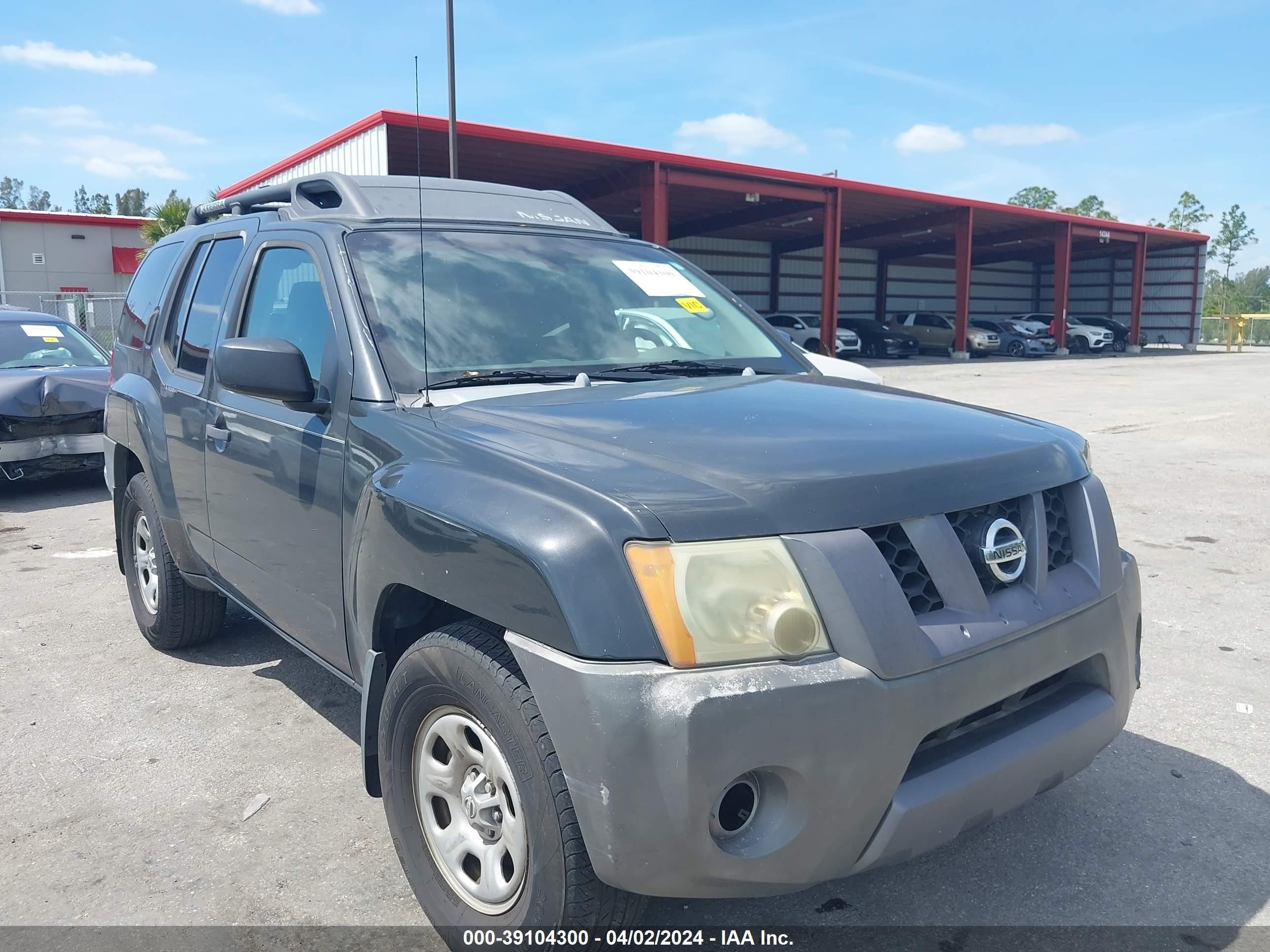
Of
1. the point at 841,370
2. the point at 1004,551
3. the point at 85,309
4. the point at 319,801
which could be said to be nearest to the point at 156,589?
the point at 319,801

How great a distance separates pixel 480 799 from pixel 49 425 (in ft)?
24.9

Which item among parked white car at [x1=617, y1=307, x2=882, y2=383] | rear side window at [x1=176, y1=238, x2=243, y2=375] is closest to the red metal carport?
rear side window at [x1=176, y1=238, x2=243, y2=375]

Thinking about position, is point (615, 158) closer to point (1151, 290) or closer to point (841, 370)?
point (841, 370)

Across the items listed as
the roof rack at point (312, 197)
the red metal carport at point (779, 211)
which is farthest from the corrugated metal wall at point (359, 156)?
the roof rack at point (312, 197)

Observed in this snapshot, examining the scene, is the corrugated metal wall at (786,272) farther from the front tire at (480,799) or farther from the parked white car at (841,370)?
the front tire at (480,799)

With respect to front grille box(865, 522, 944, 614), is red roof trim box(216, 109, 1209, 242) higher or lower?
higher

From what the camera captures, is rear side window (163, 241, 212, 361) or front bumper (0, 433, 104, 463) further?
front bumper (0, 433, 104, 463)

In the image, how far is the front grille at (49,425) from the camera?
8070mm

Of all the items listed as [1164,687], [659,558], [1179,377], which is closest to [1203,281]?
[1179,377]

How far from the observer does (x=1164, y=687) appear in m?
3.99

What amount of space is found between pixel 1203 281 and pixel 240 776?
49.3 m

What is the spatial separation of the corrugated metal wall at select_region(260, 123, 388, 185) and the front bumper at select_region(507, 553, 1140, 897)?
17765 millimetres

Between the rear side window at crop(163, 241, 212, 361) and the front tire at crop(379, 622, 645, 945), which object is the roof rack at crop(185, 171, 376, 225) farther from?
the front tire at crop(379, 622, 645, 945)

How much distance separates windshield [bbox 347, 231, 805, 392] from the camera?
2906 mm
